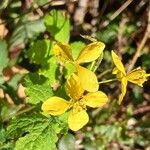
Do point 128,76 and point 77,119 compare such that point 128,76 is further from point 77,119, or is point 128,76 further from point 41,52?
point 41,52

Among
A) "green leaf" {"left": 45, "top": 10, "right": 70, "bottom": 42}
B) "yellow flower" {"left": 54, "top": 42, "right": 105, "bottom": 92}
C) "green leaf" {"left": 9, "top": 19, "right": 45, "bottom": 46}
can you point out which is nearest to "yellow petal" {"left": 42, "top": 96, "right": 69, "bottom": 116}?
"yellow flower" {"left": 54, "top": 42, "right": 105, "bottom": 92}

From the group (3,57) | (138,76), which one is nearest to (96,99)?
(138,76)

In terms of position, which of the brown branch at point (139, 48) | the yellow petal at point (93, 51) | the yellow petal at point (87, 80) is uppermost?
the yellow petal at point (93, 51)

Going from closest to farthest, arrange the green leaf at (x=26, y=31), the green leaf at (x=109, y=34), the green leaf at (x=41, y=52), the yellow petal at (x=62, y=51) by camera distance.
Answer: the yellow petal at (x=62, y=51) → the green leaf at (x=41, y=52) → the green leaf at (x=26, y=31) → the green leaf at (x=109, y=34)

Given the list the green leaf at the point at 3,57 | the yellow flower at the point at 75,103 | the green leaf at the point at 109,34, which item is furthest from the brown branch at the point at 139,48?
the yellow flower at the point at 75,103

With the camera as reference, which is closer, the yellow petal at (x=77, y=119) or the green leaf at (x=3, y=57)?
the yellow petal at (x=77, y=119)

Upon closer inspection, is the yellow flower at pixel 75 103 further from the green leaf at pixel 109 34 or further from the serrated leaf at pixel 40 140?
the green leaf at pixel 109 34

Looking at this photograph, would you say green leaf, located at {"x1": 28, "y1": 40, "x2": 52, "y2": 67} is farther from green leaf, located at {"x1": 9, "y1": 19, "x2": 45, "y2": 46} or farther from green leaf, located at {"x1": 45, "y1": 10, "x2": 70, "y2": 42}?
green leaf, located at {"x1": 9, "y1": 19, "x2": 45, "y2": 46}
